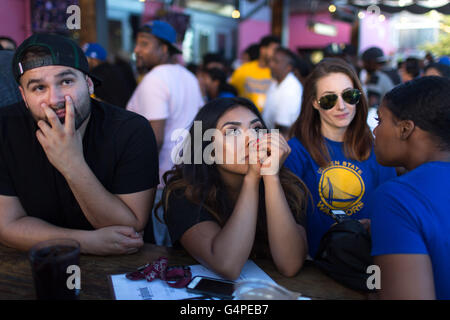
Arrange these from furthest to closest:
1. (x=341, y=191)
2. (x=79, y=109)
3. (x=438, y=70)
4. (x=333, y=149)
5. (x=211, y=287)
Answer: (x=438, y=70) → (x=333, y=149) → (x=341, y=191) → (x=79, y=109) → (x=211, y=287)

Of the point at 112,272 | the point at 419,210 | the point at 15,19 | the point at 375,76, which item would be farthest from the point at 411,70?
the point at 15,19

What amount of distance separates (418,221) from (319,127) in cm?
128

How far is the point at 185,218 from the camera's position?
1.54m

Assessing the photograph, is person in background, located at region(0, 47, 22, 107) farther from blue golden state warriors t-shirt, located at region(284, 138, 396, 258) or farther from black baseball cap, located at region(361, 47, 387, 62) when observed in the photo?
black baseball cap, located at region(361, 47, 387, 62)

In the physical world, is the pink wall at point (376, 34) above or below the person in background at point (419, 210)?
above

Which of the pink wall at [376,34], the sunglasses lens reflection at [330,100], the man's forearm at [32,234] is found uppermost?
the pink wall at [376,34]

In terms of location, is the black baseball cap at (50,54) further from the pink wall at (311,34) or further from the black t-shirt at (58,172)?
the pink wall at (311,34)

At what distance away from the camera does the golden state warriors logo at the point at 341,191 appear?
6.69 feet

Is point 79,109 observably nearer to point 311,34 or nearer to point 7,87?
point 7,87

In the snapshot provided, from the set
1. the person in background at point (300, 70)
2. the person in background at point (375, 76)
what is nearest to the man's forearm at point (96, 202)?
the person in background at point (300, 70)

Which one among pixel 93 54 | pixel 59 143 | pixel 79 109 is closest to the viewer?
pixel 59 143

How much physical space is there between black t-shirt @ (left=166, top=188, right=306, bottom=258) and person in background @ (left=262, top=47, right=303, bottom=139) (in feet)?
7.67

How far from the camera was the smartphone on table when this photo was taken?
1.22 metres

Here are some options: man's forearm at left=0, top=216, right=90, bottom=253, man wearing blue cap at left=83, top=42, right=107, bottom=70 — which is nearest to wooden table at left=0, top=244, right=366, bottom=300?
man's forearm at left=0, top=216, right=90, bottom=253
